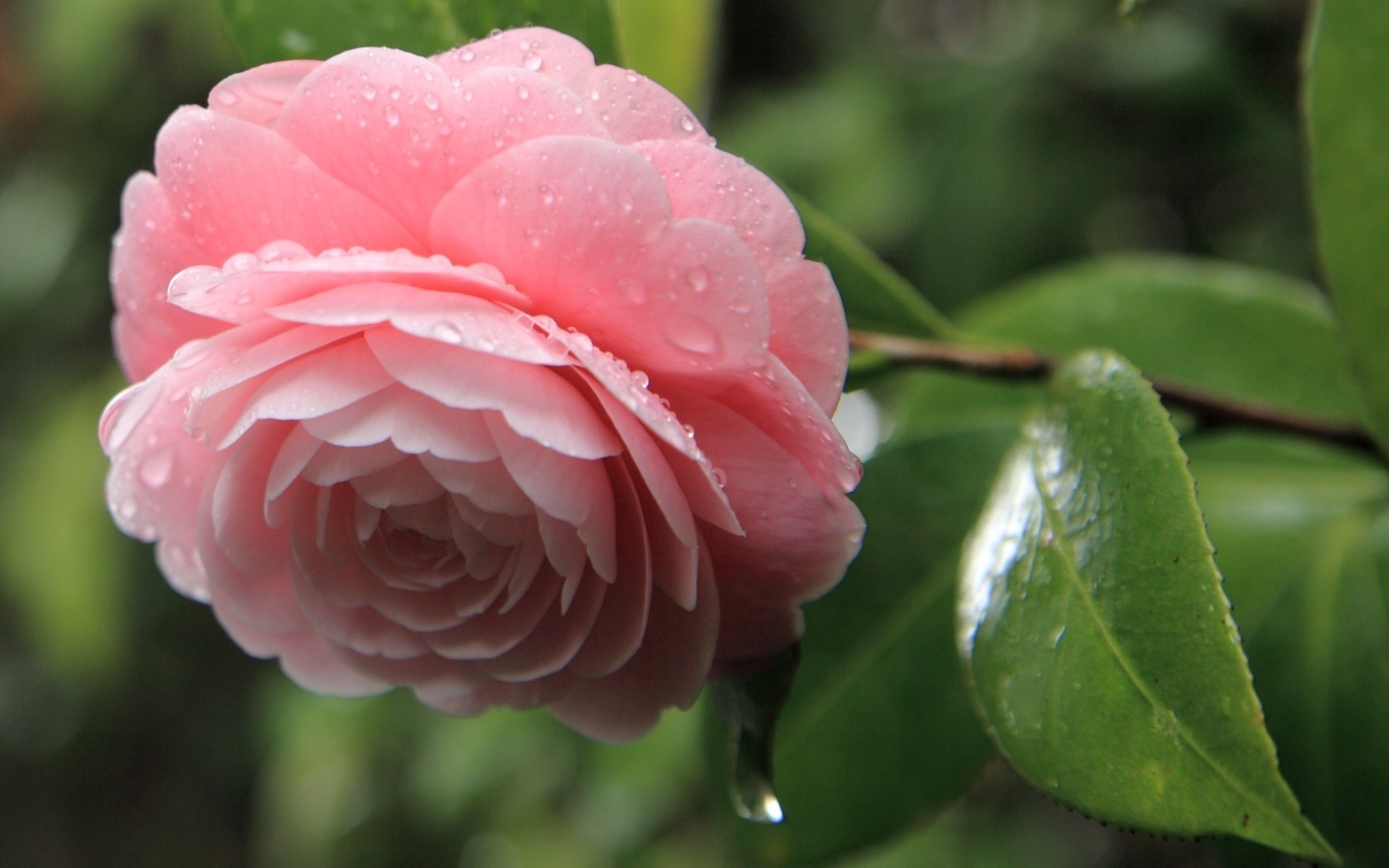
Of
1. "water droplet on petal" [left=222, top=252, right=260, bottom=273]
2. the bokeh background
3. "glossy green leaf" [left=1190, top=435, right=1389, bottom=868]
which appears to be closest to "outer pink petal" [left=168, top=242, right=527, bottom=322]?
"water droplet on petal" [left=222, top=252, right=260, bottom=273]

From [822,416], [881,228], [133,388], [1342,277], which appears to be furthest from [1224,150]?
[133,388]

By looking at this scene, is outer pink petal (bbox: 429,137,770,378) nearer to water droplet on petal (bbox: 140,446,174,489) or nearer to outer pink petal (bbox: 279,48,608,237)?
outer pink petal (bbox: 279,48,608,237)

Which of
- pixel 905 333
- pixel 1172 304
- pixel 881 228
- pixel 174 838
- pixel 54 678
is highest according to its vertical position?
pixel 905 333

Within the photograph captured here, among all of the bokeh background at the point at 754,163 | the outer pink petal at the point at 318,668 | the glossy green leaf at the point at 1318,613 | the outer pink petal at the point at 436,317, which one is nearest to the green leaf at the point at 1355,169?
the glossy green leaf at the point at 1318,613

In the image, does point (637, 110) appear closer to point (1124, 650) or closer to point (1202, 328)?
point (1124, 650)

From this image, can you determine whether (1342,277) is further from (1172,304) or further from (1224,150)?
(1224,150)

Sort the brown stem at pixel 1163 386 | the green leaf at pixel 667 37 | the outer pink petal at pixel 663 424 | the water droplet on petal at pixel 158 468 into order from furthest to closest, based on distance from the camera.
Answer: the green leaf at pixel 667 37, the brown stem at pixel 1163 386, the water droplet on petal at pixel 158 468, the outer pink petal at pixel 663 424

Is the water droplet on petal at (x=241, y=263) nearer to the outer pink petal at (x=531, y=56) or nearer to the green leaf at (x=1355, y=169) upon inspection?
the outer pink petal at (x=531, y=56)
